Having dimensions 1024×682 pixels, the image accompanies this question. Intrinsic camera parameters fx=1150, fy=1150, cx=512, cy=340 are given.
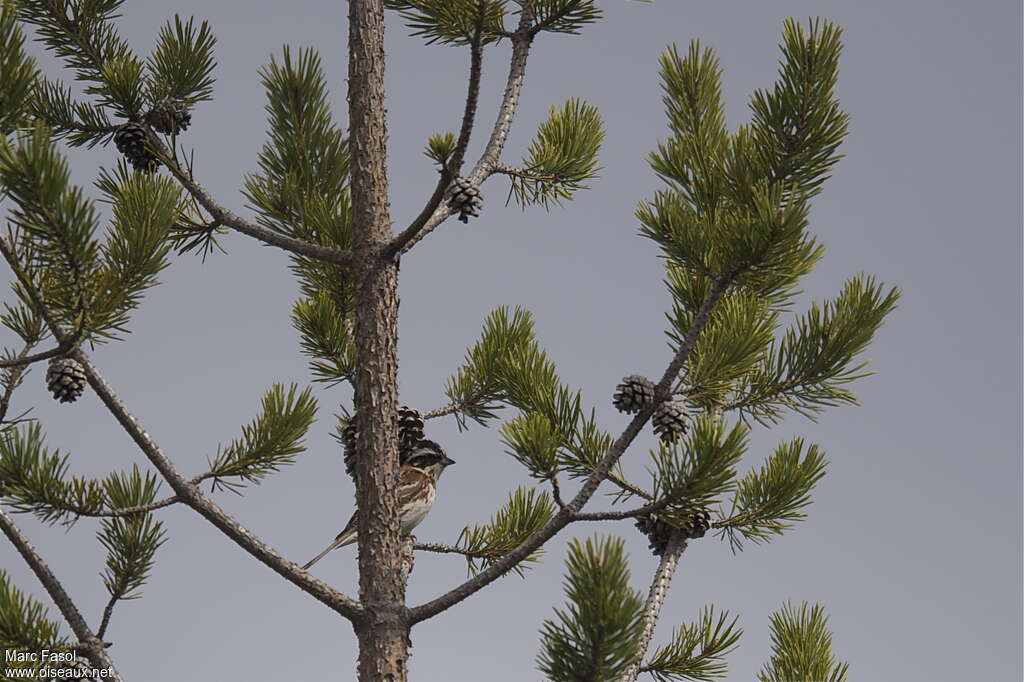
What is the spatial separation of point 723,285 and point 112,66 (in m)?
2.08

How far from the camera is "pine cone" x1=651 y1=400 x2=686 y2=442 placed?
3.09 meters

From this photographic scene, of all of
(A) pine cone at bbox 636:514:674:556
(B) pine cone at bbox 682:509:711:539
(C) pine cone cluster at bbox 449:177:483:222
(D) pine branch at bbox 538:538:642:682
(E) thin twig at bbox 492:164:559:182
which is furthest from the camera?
(E) thin twig at bbox 492:164:559:182

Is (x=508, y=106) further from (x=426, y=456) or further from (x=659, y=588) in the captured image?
(x=659, y=588)

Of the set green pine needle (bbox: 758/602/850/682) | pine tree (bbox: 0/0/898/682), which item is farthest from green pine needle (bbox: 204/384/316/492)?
green pine needle (bbox: 758/602/850/682)

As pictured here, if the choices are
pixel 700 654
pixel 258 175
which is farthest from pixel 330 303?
pixel 700 654

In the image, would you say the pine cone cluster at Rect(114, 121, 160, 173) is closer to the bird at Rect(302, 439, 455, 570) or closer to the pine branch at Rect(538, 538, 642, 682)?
the bird at Rect(302, 439, 455, 570)

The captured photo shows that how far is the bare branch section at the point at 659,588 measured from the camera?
3.41 metres

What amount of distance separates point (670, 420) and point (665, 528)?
2.38ft

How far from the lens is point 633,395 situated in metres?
3.09

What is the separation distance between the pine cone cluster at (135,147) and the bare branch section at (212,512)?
0.77 m

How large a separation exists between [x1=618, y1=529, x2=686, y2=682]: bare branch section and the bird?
86 cm

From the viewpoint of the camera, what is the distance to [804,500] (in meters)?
3.46

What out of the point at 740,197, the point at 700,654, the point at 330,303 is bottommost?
the point at 700,654

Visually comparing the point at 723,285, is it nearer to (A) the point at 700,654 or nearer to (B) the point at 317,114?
(A) the point at 700,654
